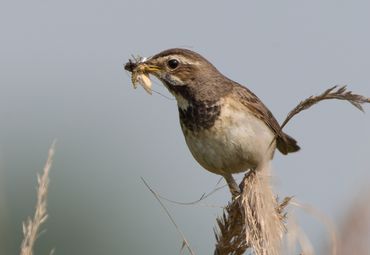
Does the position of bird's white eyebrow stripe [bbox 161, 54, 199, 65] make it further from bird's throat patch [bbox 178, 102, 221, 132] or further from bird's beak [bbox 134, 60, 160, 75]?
bird's throat patch [bbox 178, 102, 221, 132]

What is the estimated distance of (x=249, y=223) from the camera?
3.48 m

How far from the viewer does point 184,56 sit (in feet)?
20.7

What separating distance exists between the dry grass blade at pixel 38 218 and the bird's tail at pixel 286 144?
3198 mm

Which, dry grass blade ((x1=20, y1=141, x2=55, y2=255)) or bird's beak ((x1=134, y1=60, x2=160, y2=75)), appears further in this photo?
bird's beak ((x1=134, y1=60, x2=160, y2=75))

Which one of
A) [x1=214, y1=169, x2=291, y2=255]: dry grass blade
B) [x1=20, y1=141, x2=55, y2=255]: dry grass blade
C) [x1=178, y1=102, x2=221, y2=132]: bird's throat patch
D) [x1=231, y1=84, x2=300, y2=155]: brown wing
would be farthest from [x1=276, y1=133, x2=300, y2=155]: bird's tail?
[x1=20, y1=141, x2=55, y2=255]: dry grass blade

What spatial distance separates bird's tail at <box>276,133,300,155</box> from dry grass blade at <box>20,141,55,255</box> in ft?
10.5

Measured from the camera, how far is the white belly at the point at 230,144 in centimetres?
568

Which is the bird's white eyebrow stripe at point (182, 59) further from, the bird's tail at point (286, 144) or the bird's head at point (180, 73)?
the bird's tail at point (286, 144)

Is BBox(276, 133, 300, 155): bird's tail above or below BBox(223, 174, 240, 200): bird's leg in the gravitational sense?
above

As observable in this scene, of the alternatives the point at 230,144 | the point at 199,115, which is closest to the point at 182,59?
the point at 199,115

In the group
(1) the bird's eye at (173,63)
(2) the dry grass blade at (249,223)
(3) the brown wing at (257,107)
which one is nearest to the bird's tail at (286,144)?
(3) the brown wing at (257,107)

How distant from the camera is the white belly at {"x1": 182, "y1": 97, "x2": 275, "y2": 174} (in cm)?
568

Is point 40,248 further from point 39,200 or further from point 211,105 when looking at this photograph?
point 39,200

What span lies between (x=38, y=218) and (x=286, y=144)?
358 cm
